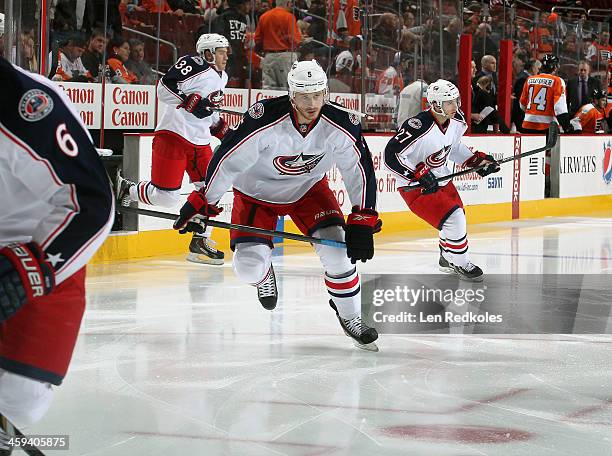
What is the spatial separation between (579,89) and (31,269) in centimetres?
1240

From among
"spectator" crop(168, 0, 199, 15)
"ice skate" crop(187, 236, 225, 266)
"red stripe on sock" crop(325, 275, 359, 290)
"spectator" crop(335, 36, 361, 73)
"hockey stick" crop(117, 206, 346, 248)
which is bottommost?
"red stripe on sock" crop(325, 275, 359, 290)

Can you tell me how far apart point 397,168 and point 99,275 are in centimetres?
193

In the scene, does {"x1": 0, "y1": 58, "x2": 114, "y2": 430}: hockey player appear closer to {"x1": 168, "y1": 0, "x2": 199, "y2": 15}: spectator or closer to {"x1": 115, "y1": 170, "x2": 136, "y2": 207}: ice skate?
{"x1": 115, "y1": 170, "x2": 136, "y2": 207}: ice skate

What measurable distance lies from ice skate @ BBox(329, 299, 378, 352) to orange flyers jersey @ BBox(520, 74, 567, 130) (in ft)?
25.7

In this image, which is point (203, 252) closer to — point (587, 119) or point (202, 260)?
point (202, 260)

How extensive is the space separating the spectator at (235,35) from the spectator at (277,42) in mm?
167

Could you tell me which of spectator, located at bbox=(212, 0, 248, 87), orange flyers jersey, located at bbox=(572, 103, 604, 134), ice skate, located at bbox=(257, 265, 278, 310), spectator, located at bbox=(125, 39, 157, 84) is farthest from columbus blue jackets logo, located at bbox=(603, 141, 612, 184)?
ice skate, located at bbox=(257, 265, 278, 310)

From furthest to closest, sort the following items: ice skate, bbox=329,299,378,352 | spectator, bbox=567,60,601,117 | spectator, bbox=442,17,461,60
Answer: spectator, bbox=567,60,601,117 < spectator, bbox=442,17,461,60 < ice skate, bbox=329,299,378,352

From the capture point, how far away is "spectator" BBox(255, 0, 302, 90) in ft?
29.9

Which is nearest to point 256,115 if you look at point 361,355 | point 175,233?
point 361,355

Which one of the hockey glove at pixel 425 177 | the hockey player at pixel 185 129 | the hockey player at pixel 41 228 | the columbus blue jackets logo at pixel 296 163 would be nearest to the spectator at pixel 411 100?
the hockey player at pixel 185 129

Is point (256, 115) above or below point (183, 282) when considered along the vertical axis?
above

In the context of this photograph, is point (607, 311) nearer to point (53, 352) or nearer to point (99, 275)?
point (99, 275)

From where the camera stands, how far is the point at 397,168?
6.78 metres
